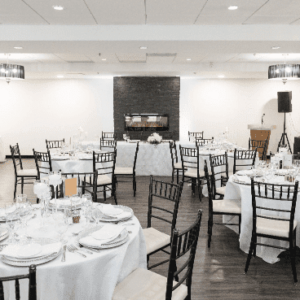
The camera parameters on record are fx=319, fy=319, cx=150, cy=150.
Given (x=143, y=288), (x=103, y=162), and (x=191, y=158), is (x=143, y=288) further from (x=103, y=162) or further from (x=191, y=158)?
(x=191, y=158)

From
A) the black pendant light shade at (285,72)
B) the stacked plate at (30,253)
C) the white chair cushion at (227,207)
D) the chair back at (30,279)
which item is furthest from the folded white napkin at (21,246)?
the black pendant light shade at (285,72)

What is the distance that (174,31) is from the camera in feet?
17.1

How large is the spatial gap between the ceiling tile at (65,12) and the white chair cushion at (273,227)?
3461 mm

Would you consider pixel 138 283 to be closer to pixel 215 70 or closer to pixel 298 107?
pixel 215 70

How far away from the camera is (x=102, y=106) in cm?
1170

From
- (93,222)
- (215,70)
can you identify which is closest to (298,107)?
(215,70)

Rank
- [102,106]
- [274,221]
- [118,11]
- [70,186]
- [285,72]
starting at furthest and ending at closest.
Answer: [102,106]
[285,72]
[118,11]
[274,221]
[70,186]

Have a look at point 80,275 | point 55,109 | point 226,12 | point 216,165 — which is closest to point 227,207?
point 216,165

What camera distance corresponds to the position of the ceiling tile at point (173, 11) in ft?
13.7

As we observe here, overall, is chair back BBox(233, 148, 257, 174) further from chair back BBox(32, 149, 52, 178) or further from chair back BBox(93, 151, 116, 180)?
chair back BBox(32, 149, 52, 178)

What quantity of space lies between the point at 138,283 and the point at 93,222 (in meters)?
0.62

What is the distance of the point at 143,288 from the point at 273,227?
1.72 metres

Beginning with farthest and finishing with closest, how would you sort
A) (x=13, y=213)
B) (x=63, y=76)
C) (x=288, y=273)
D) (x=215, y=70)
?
(x=63, y=76), (x=215, y=70), (x=288, y=273), (x=13, y=213)

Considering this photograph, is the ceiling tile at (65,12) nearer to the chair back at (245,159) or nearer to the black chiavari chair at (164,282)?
the chair back at (245,159)
